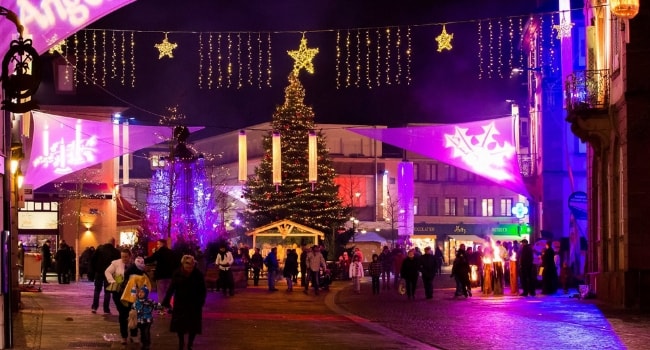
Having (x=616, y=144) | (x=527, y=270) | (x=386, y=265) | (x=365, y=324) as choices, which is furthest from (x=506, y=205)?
(x=365, y=324)

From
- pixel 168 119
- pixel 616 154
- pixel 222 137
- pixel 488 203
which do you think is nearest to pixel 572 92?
pixel 616 154

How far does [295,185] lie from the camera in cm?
6681

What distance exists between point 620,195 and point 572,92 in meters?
3.33

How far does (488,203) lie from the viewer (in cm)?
9988

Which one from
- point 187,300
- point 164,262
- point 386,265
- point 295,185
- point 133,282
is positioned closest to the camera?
point 187,300

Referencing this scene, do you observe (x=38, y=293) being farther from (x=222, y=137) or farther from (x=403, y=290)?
(x=222, y=137)

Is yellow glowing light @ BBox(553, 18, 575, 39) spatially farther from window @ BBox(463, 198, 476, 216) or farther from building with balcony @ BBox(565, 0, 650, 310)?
window @ BBox(463, 198, 476, 216)

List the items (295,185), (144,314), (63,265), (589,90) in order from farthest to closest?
(295,185)
(63,265)
(589,90)
(144,314)

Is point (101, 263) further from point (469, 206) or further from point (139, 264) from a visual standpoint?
point (469, 206)

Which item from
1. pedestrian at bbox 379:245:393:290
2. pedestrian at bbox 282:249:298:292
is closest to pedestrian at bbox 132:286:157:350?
pedestrian at bbox 282:249:298:292

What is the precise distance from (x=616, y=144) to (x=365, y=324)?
36.6 feet

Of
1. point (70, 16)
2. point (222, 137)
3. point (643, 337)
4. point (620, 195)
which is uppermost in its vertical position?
point (222, 137)

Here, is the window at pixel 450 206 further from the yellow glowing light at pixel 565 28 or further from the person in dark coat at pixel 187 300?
the person in dark coat at pixel 187 300

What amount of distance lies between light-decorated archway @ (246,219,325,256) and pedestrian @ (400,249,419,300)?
64.3 ft
